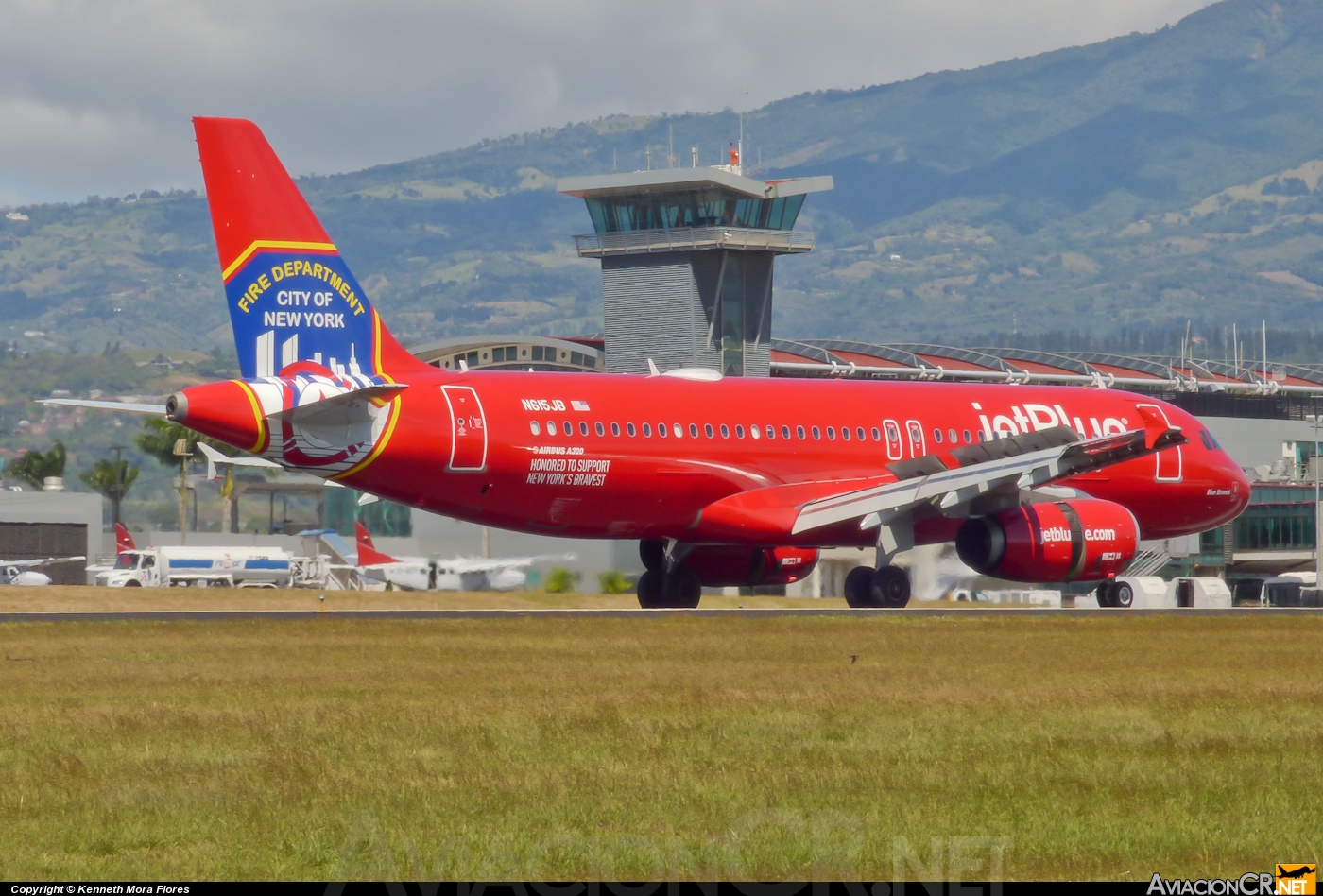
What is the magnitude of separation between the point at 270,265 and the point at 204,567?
48.5 m

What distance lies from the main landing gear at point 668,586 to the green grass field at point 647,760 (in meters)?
11.9

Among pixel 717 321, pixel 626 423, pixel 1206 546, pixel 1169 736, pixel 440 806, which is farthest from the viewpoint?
pixel 717 321

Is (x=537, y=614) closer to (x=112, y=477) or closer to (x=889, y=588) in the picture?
(x=889, y=588)

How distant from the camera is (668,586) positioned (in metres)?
34.9

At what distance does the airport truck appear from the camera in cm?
7319

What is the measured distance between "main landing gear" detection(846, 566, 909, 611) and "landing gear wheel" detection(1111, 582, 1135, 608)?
6.15m

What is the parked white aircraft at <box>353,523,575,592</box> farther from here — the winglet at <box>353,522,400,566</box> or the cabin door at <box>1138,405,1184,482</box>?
the cabin door at <box>1138,405,1184,482</box>

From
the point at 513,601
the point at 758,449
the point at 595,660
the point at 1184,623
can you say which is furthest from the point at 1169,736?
the point at 513,601

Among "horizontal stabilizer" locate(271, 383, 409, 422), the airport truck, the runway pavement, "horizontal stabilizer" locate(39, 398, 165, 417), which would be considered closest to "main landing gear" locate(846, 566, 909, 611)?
the runway pavement

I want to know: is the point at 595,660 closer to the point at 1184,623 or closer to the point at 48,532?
the point at 1184,623

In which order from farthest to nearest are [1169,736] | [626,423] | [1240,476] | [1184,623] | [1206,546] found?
[1206,546], [1240,476], [626,423], [1184,623], [1169,736]

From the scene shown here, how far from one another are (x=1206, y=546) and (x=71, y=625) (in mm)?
56101

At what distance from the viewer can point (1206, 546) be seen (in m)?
72.9

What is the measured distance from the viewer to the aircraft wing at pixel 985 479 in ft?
106
